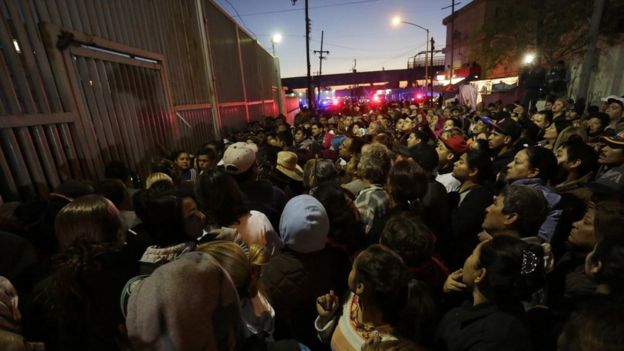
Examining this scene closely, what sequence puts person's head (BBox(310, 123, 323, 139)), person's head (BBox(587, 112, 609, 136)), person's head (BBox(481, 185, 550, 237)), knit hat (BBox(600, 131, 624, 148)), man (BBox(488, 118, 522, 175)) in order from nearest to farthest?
1. person's head (BBox(481, 185, 550, 237))
2. knit hat (BBox(600, 131, 624, 148))
3. man (BBox(488, 118, 522, 175))
4. person's head (BBox(587, 112, 609, 136))
5. person's head (BBox(310, 123, 323, 139))

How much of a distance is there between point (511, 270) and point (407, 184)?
119cm

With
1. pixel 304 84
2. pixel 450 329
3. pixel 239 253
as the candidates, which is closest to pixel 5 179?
pixel 239 253

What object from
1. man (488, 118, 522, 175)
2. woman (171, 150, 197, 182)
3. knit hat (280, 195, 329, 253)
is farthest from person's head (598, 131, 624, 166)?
woman (171, 150, 197, 182)

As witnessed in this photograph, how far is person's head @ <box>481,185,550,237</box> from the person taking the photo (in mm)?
2207

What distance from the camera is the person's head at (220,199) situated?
2.33 m

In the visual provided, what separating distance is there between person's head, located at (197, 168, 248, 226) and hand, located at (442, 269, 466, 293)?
5.32ft

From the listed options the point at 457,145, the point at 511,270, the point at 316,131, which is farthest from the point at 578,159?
the point at 316,131

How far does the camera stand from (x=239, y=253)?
55.4 inches

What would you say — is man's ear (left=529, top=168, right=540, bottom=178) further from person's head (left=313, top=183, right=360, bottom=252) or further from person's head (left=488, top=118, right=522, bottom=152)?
person's head (left=488, top=118, right=522, bottom=152)

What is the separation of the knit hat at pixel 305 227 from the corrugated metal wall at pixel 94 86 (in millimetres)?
2497

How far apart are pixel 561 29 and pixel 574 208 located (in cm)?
1962

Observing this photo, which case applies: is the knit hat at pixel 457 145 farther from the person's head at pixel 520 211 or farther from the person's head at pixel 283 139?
the person's head at pixel 283 139

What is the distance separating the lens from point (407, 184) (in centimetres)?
268

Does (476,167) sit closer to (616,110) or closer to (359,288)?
(359,288)
